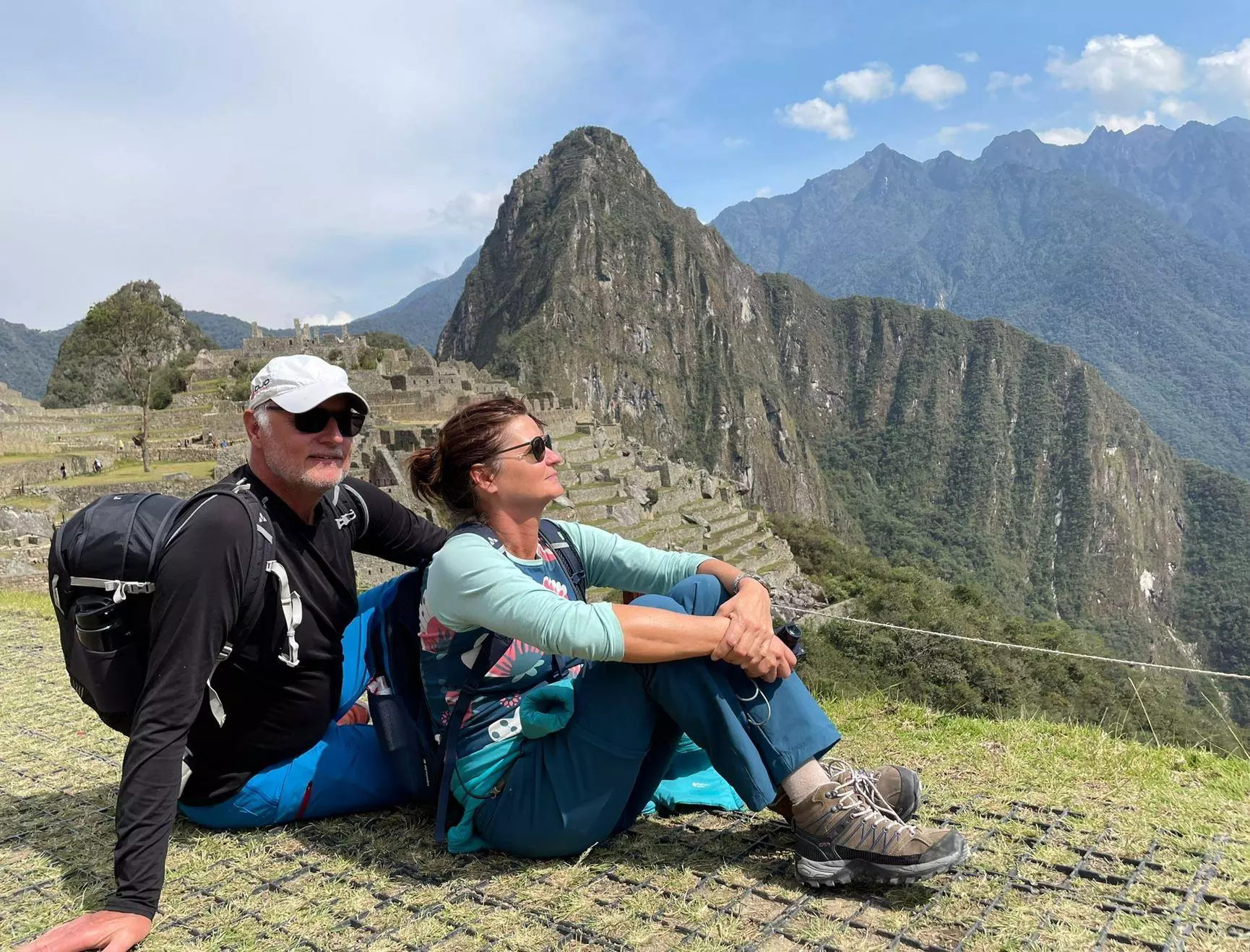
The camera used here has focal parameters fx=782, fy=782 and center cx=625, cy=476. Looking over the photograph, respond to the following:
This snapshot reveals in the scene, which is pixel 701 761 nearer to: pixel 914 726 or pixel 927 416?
pixel 914 726

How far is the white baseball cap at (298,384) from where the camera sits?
2260 millimetres

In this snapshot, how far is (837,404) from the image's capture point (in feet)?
556

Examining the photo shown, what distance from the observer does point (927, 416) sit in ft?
516

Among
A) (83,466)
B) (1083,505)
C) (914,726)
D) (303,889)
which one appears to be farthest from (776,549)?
(1083,505)

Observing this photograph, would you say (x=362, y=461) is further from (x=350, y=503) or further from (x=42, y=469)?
(x=350, y=503)

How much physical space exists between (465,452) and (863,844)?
1.55 metres

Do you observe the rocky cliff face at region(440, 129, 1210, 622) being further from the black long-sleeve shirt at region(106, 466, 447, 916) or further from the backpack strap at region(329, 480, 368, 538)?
the black long-sleeve shirt at region(106, 466, 447, 916)

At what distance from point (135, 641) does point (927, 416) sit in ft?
550

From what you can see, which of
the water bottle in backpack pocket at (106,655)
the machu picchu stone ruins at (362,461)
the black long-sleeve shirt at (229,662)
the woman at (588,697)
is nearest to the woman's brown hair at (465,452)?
the woman at (588,697)

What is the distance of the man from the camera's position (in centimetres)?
193

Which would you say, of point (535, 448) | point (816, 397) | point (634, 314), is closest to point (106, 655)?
point (535, 448)

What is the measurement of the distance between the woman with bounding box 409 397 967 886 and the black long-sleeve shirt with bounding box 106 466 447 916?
0.37 metres

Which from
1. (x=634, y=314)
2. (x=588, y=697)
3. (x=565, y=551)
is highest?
(x=634, y=314)

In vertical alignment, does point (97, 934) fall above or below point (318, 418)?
below
